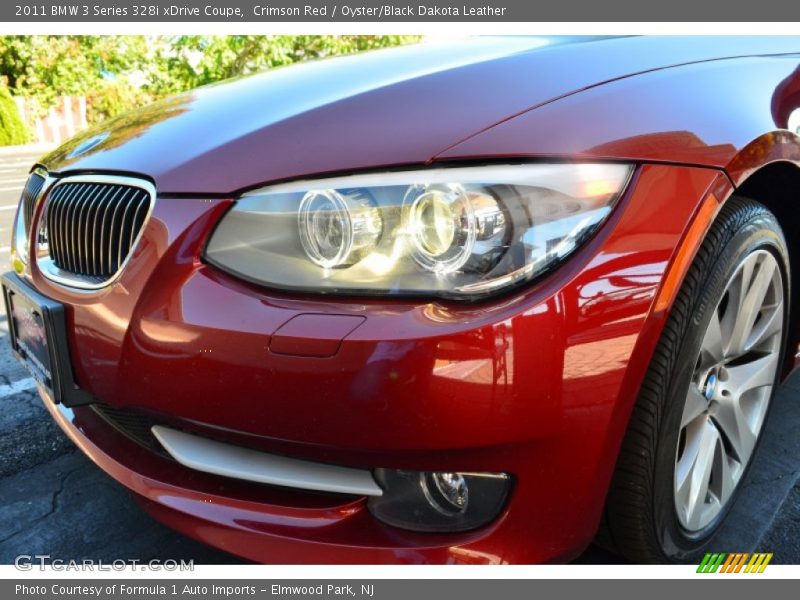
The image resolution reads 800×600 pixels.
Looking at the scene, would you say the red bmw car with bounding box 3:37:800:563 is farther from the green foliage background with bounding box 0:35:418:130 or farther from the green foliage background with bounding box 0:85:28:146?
the green foliage background with bounding box 0:85:28:146

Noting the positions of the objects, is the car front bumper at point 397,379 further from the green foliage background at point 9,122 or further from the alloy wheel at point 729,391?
the green foliage background at point 9,122

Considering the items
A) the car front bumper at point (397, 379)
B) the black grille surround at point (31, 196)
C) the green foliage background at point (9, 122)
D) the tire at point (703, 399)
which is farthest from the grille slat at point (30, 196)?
the green foliage background at point (9, 122)

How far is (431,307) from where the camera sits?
1127mm

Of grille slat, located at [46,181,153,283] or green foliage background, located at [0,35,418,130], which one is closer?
grille slat, located at [46,181,153,283]

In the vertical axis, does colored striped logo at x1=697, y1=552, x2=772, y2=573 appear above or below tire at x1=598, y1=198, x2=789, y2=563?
below

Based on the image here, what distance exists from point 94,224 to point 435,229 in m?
0.85

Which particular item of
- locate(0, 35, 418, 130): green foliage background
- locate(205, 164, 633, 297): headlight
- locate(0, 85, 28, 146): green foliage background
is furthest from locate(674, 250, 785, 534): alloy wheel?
locate(0, 85, 28, 146): green foliage background

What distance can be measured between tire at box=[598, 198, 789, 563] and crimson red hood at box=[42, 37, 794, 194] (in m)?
0.45

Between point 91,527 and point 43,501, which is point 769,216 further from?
point 43,501

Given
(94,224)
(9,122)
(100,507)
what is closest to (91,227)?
(94,224)

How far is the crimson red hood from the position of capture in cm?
126

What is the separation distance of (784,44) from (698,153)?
2.97 ft

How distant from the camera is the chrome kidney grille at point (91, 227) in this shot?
1425 millimetres

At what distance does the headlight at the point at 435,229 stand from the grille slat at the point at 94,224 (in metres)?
0.34
